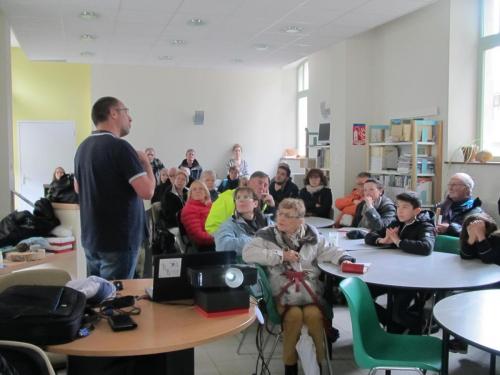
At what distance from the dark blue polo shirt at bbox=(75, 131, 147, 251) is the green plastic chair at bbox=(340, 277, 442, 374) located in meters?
1.19

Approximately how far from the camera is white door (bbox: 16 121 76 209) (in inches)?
381

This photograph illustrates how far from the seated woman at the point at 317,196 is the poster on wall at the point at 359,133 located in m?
1.62

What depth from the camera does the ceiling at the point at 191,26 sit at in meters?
5.55

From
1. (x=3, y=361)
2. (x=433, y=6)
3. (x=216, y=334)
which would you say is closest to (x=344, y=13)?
(x=433, y=6)

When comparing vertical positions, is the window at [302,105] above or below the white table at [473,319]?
above

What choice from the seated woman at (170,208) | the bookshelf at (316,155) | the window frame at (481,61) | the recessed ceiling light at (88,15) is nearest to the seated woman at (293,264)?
the seated woman at (170,208)

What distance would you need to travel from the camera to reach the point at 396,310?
10.2ft

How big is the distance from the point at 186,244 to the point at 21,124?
6763 millimetres

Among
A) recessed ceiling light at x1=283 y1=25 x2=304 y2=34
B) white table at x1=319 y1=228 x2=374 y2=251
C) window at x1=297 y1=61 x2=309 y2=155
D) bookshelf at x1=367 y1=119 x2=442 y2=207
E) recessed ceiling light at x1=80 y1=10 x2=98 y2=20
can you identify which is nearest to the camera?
white table at x1=319 y1=228 x2=374 y2=251

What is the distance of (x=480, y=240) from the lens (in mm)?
3100

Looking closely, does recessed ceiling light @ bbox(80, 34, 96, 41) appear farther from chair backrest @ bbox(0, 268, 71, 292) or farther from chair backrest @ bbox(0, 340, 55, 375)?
chair backrest @ bbox(0, 340, 55, 375)

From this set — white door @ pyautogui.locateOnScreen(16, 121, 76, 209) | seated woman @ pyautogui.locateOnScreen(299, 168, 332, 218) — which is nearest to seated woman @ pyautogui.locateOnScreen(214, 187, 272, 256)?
seated woman @ pyautogui.locateOnScreen(299, 168, 332, 218)

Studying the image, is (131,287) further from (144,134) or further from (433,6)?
(144,134)

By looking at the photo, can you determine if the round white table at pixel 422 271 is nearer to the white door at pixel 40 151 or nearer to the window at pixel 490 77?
the window at pixel 490 77
